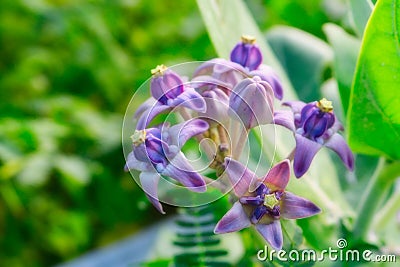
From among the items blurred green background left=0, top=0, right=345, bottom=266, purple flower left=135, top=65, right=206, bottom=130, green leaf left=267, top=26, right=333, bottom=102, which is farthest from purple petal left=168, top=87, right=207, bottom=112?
blurred green background left=0, top=0, right=345, bottom=266

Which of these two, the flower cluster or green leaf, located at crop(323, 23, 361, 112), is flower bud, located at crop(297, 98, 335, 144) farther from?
green leaf, located at crop(323, 23, 361, 112)

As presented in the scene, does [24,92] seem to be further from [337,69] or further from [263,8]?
[337,69]

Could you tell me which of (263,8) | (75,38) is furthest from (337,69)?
(75,38)

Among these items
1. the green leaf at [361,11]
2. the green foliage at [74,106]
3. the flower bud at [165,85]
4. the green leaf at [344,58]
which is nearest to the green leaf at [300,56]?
the green leaf at [344,58]

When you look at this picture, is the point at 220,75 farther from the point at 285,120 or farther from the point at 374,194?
the point at 374,194

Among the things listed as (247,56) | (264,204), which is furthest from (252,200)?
(247,56)

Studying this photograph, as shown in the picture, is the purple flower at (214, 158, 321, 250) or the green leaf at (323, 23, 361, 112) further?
the green leaf at (323, 23, 361, 112)

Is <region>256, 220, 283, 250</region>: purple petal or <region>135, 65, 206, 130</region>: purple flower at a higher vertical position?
<region>135, 65, 206, 130</region>: purple flower
